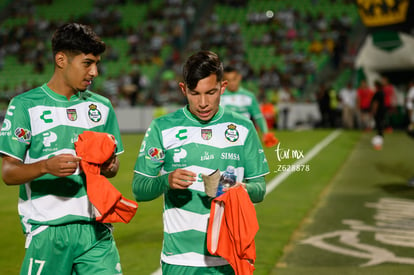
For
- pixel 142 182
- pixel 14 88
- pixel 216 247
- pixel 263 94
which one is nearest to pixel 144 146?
pixel 142 182

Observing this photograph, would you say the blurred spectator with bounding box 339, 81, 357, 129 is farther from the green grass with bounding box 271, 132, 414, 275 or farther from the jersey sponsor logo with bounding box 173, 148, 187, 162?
the jersey sponsor logo with bounding box 173, 148, 187, 162

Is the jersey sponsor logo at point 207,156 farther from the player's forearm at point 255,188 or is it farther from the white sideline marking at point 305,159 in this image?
the white sideline marking at point 305,159

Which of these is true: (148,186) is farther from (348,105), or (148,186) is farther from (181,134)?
(348,105)

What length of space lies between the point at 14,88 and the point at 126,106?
25.6ft

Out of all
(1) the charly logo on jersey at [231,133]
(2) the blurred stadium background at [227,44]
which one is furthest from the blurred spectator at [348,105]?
(1) the charly logo on jersey at [231,133]

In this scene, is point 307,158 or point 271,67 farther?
point 271,67

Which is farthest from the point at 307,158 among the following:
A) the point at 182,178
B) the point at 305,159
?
the point at 182,178

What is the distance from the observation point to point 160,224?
8602 millimetres

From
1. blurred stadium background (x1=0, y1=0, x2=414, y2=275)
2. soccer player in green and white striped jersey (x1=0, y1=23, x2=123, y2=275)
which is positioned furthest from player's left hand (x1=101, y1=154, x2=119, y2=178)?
blurred stadium background (x1=0, y1=0, x2=414, y2=275)

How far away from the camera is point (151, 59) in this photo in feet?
119

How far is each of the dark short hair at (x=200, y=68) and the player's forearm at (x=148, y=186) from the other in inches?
22.0

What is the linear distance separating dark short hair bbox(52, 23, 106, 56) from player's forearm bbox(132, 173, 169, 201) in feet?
2.66

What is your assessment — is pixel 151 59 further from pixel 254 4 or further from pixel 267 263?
pixel 267 263

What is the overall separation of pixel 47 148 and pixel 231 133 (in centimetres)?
108
